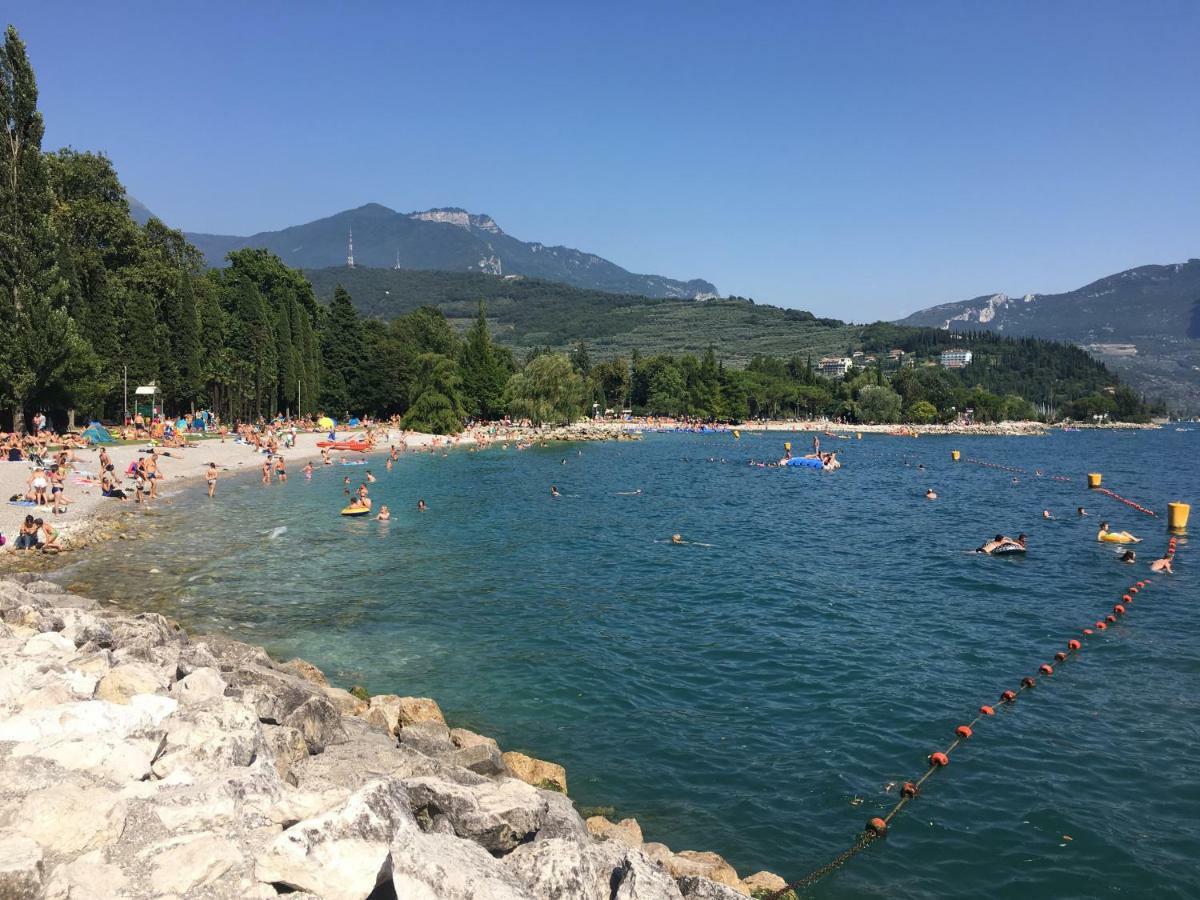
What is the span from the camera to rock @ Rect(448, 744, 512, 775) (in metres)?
9.66

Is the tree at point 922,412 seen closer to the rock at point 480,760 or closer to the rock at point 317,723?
the rock at point 480,760

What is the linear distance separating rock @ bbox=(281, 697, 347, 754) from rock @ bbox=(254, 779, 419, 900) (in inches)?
153

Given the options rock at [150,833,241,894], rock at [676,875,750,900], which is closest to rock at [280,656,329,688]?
rock at [150,833,241,894]

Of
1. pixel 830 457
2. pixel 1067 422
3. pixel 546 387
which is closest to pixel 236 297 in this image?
pixel 546 387

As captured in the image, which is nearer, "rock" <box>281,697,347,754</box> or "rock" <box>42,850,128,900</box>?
"rock" <box>42,850,128,900</box>

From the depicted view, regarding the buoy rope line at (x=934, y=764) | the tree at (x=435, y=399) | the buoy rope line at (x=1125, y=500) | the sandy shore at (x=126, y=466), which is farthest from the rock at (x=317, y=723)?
the tree at (x=435, y=399)

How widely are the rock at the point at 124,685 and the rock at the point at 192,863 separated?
384cm

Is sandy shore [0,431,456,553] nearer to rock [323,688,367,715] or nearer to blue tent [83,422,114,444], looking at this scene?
blue tent [83,422,114,444]

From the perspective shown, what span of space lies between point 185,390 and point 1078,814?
6475 cm

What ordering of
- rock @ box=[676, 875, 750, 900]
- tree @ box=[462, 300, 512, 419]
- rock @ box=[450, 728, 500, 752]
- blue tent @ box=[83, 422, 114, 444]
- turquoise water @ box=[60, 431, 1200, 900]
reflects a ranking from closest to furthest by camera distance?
rock @ box=[676, 875, 750, 900] < turquoise water @ box=[60, 431, 1200, 900] < rock @ box=[450, 728, 500, 752] < blue tent @ box=[83, 422, 114, 444] < tree @ box=[462, 300, 512, 419]

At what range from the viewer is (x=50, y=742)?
278 inches

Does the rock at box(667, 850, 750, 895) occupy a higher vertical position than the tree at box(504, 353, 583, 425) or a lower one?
lower

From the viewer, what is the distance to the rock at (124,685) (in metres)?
8.69

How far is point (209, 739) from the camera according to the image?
7406 mm
